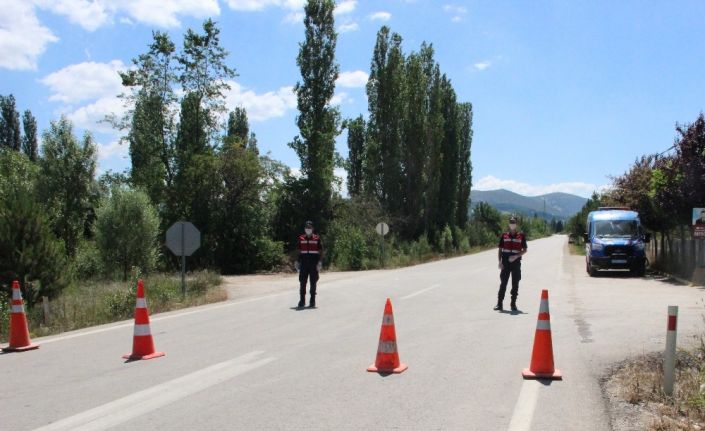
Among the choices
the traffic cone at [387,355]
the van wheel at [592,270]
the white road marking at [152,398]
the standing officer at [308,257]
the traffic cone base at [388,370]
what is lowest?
the van wheel at [592,270]

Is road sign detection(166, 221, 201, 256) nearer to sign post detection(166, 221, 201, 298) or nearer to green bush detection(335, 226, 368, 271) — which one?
sign post detection(166, 221, 201, 298)

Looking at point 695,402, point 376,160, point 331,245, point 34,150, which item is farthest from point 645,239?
point 34,150

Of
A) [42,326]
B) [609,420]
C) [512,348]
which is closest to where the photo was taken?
[609,420]

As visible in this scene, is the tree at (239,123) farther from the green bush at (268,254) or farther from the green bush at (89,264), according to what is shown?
the green bush at (89,264)

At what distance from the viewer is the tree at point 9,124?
61.7 meters

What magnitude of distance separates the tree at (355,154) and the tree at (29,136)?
33.7 metres

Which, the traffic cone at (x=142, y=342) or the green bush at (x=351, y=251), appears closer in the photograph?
the traffic cone at (x=142, y=342)

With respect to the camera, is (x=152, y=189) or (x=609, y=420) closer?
(x=609, y=420)

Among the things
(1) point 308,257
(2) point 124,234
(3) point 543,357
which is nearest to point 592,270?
(1) point 308,257

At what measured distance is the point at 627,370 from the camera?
699 cm

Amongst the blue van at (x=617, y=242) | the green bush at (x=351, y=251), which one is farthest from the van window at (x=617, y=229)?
the green bush at (x=351, y=251)

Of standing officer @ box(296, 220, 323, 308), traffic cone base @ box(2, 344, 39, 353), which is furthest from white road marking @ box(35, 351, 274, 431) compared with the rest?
standing officer @ box(296, 220, 323, 308)

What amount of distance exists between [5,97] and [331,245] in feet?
153

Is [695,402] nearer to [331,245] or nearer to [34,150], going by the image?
[331,245]
